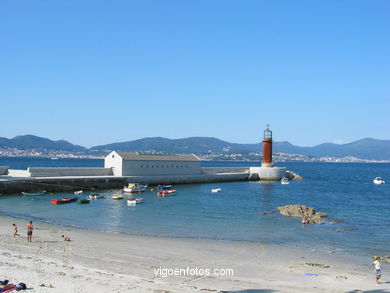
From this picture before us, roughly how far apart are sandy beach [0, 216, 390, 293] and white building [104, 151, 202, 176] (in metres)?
43.6

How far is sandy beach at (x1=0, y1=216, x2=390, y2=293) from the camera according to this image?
680 inches

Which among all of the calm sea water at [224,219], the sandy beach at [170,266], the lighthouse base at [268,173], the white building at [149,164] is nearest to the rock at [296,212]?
the calm sea water at [224,219]

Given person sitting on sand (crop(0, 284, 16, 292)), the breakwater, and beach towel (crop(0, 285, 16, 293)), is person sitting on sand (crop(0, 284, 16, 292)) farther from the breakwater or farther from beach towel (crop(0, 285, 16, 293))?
the breakwater

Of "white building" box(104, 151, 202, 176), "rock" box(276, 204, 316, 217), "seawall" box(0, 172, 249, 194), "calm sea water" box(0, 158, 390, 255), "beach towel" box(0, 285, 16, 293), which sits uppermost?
"white building" box(104, 151, 202, 176)

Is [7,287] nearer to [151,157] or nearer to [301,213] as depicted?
[301,213]

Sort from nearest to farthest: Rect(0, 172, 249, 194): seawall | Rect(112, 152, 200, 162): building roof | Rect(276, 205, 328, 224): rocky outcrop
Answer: Rect(276, 205, 328, 224): rocky outcrop, Rect(0, 172, 249, 194): seawall, Rect(112, 152, 200, 162): building roof

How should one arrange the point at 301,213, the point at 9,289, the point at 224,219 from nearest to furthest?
1. the point at 9,289
2. the point at 224,219
3. the point at 301,213

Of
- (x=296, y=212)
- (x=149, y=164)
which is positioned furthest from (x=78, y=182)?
(x=296, y=212)

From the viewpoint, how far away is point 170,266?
20.9 meters

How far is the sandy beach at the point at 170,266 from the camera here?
1728cm

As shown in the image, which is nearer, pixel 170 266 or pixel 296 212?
pixel 170 266

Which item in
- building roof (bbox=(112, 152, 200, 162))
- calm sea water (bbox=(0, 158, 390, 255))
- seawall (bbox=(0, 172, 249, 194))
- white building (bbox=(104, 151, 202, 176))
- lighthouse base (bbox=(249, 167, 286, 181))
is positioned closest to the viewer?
calm sea water (bbox=(0, 158, 390, 255))

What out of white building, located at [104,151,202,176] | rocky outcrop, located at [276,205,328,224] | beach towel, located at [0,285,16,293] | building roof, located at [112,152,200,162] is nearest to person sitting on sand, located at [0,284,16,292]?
beach towel, located at [0,285,16,293]

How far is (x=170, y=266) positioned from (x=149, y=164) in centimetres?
5623
